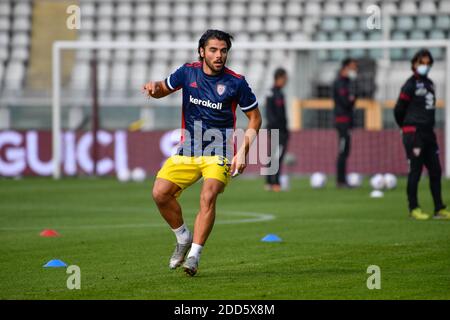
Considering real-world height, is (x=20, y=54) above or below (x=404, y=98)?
above

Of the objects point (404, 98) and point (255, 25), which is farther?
point (255, 25)

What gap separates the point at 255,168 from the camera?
25.1 metres

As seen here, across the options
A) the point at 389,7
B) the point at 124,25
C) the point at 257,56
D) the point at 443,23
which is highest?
the point at 389,7

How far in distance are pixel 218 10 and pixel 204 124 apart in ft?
80.1

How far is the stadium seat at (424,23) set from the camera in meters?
29.3

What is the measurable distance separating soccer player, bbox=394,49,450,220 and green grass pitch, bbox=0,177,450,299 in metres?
0.59

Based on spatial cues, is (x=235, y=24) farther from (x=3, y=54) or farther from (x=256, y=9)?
(x=3, y=54)

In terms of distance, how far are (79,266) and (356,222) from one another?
540 centimetres

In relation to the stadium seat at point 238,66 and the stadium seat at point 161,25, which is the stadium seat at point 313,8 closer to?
the stadium seat at point 238,66

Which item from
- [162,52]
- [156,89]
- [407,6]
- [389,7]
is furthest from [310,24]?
[156,89]

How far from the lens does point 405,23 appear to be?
97.9ft

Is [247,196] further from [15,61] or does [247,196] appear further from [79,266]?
[15,61]
